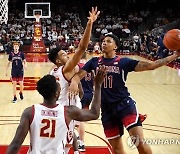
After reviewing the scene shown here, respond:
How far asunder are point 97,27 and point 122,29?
1.88 meters

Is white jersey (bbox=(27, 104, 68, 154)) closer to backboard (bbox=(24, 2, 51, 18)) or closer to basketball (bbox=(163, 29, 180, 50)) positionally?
basketball (bbox=(163, 29, 180, 50))

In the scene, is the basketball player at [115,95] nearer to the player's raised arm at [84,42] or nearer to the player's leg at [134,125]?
the player's leg at [134,125]

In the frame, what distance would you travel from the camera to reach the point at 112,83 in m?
4.31

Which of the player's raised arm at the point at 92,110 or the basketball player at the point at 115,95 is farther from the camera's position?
the basketball player at the point at 115,95

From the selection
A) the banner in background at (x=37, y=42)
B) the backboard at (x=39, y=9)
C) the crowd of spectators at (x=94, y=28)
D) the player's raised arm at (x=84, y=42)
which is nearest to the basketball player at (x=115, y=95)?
the player's raised arm at (x=84, y=42)

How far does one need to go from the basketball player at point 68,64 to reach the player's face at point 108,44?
1.21ft

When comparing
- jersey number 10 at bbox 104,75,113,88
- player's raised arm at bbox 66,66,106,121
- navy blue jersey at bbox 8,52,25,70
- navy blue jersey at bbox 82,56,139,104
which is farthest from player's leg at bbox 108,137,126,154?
navy blue jersey at bbox 8,52,25,70

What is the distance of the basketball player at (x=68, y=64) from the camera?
3619 mm

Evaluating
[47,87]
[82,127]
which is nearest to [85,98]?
[82,127]

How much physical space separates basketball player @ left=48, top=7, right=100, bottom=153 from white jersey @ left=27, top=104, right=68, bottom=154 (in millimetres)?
1012

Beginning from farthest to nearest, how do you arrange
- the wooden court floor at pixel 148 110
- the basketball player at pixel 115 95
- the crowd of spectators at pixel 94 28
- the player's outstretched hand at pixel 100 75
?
the crowd of spectators at pixel 94 28, the wooden court floor at pixel 148 110, the basketball player at pixel 115 95, the player's outstretched hand at pixel 100 75

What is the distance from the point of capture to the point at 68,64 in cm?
387

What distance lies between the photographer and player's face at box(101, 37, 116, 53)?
14.3 ft

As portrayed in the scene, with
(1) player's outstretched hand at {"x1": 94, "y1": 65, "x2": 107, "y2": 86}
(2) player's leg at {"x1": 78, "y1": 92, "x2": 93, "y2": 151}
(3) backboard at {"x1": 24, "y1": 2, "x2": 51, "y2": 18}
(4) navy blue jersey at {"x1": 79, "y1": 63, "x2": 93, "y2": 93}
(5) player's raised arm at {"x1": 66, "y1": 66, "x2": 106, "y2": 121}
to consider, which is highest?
(3) backboard at {"x1": 24, "y1": 2, "x2": 51, "y2": 18}
